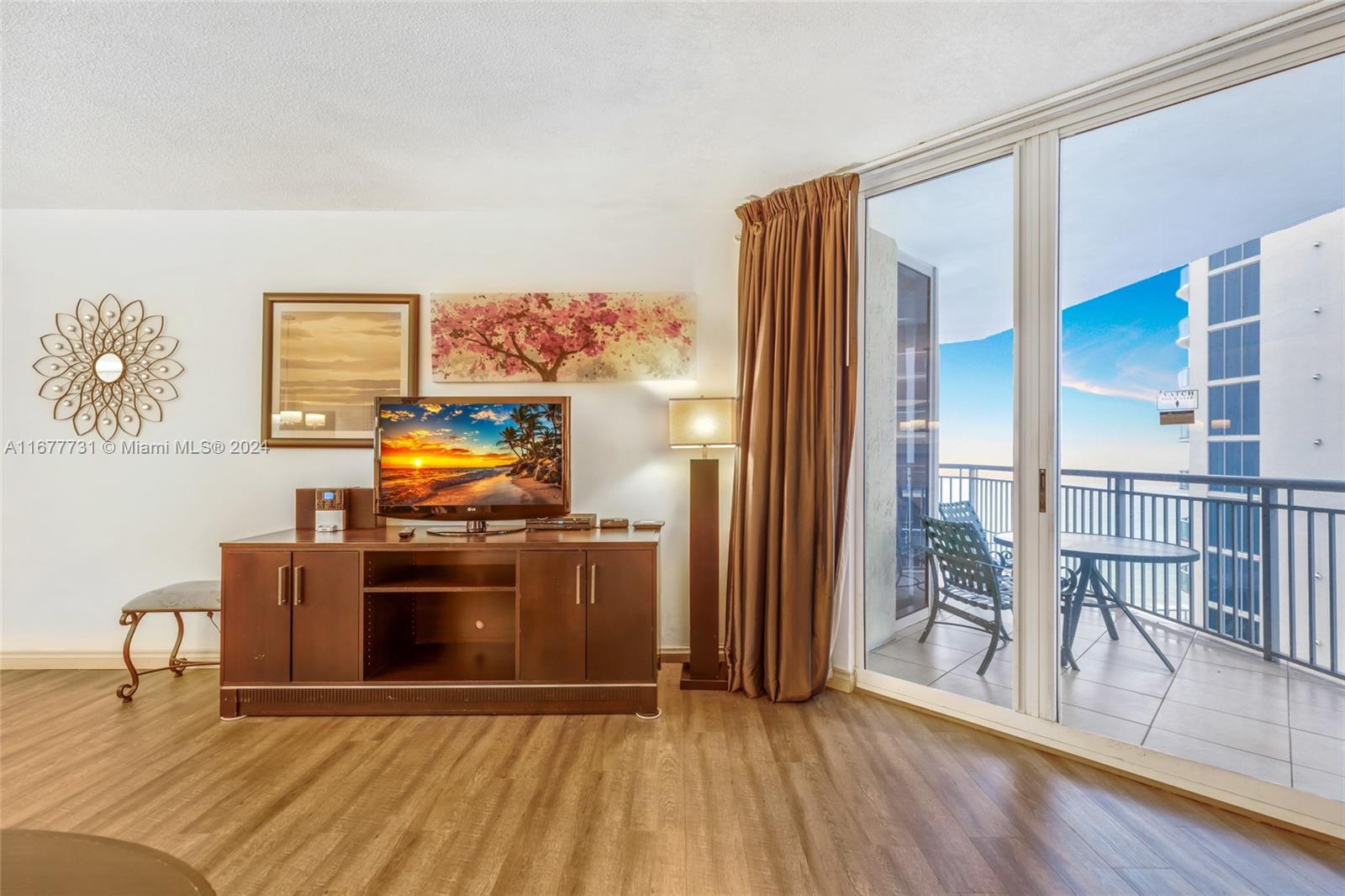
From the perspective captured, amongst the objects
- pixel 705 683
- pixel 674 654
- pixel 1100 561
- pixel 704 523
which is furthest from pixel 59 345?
pixel 1100 561

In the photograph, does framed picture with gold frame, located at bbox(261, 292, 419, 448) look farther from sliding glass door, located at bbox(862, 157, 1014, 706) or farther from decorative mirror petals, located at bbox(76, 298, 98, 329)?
sliding glass door, located at bbox(862, 157, 1014, 706)

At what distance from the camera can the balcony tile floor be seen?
1.82 metres

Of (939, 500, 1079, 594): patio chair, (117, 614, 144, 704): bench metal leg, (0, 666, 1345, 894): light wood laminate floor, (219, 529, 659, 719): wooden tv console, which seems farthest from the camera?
(117, 614, 144, 704): bench metal leg

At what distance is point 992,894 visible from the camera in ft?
4.96

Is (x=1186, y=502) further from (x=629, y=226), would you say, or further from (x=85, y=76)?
(x=85, y=76)

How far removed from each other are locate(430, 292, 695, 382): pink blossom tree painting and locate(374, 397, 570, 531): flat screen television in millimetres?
404

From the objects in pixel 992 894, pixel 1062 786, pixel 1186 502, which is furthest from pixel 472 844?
A: pixel 1186 502

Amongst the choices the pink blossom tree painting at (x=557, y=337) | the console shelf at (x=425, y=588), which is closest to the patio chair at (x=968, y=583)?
the pink blossom tree painting at (x=557, y=337)

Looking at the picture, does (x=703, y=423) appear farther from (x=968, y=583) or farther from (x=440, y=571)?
(x=440, y=571)

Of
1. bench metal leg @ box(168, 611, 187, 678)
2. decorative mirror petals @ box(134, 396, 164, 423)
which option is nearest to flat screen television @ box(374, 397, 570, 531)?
bench metal leg @ box(168, 611, 187, 678)

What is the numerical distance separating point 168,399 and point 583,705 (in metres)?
2.87

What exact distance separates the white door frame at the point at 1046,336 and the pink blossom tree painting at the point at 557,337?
4.33 feet

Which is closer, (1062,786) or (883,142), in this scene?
(1062,786)

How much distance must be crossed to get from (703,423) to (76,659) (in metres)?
3.64
